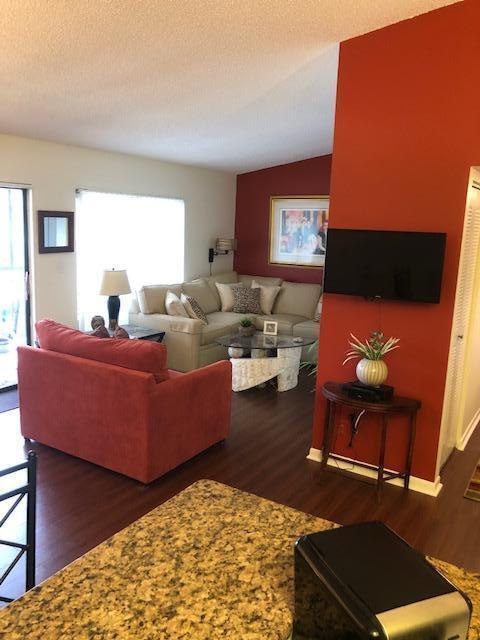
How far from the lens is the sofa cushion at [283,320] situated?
21.0ft

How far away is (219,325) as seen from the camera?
617 centimetres

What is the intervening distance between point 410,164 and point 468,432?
2386 mm

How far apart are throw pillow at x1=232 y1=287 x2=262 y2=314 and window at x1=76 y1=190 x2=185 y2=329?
2.49 ft

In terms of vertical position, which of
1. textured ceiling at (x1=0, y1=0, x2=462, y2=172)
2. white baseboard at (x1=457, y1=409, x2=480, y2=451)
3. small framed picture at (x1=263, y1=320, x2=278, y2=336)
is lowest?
white baseboard at (x1=457, y1=409, x2=480, y2=451)

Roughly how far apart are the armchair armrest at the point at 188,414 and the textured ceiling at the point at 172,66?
6.64 ft

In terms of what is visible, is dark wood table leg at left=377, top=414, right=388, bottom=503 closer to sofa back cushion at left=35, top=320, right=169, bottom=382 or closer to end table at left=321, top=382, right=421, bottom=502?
end table at left=321, top=382, right=421, bottom=502

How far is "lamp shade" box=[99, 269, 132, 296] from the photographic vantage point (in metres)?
5.06

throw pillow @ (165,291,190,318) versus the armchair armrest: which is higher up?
throw pillow @ (165,291,190,318)

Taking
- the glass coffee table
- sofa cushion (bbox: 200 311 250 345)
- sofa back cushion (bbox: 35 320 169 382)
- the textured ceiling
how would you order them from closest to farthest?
the textured ceiling, sofa back cushion (bbox: 35 320 169 382), the glass coffee table, sofa cushion (bbox: 200 311 250 345)

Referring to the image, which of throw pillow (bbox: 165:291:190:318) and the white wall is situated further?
throw pillow (bbox: 165:291:190:318)

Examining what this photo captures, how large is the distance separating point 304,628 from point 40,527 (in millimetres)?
2312

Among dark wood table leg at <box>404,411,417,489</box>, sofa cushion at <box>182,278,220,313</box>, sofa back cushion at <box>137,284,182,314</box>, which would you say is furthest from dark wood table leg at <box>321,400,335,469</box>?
sofa cushion at <box>182,278,220,313</box>

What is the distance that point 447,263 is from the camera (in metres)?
3.26

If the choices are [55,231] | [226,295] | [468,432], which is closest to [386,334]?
[468,432]
